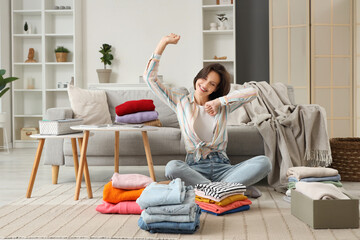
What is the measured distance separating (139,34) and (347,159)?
415 cm

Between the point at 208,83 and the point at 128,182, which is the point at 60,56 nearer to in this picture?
the point at 208,83

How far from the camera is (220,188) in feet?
8.29

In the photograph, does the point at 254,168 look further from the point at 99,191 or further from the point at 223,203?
the point at 99,191

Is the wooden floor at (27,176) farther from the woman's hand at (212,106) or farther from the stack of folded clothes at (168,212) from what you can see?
the stack of folded clothes at (168,212)

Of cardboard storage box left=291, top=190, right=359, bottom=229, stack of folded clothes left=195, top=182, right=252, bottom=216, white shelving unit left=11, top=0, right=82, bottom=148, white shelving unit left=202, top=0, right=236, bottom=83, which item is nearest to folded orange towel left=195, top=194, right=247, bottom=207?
stack of folded clothes left=195, top=182, right=252, bottom=216

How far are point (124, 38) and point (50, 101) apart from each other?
1513 millimetres

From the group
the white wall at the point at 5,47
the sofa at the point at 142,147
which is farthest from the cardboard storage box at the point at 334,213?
the white wall at the point at 5,47

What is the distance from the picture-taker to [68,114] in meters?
3.91

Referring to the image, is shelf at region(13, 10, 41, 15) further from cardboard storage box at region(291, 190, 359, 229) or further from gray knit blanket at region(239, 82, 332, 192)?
cardboard storage box at region(291, 190, 359, 229)

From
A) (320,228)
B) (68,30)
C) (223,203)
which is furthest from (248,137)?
(68,30)

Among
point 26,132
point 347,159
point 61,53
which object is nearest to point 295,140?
point 347,159

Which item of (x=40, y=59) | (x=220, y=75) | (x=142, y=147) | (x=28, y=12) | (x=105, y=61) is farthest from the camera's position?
(x=40, y=59)

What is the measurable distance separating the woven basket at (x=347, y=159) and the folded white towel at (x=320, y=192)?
1.48m

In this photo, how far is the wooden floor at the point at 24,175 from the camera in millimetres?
3391
